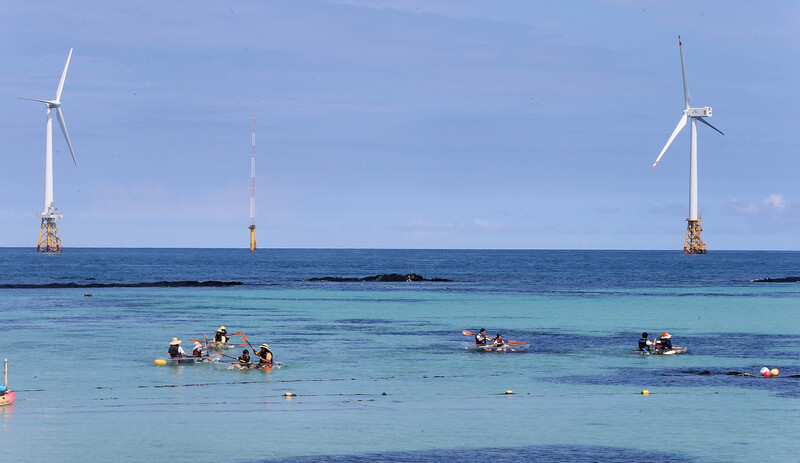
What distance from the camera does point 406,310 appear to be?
104 metres

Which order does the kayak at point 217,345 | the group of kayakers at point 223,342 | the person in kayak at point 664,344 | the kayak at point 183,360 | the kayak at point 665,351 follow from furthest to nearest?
the kayak at point 217,345 < the kayak at point 665,351 < the person in kayak at point 664,344 < the kayak at point 183,360 < the group of kayakers at point 223,342

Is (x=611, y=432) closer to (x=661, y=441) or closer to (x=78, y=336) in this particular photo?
(x=661, y=441)

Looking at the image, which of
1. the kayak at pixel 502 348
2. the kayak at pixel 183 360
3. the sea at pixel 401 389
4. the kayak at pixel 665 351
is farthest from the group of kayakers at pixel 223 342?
the kayak at pixel 665 351

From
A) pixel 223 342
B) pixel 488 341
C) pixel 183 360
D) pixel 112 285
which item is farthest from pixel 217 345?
pixel 112 285

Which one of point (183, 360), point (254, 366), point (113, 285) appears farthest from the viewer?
point (113, 285)

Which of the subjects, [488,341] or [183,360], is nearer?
[183,360]

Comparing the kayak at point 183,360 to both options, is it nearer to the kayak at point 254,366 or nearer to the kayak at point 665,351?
the kayak at point 254,366

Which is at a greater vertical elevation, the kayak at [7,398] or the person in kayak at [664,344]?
the person in kayak at [664,344]

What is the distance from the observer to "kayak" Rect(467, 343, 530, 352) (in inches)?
2459

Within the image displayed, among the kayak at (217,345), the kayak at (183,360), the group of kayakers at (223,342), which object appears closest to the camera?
the group of kayakers at (223,342)

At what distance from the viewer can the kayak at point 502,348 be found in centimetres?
6247

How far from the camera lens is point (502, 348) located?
206ft

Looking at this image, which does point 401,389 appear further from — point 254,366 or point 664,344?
point 664,344

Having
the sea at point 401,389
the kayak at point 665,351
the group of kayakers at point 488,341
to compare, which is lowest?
the sea at point 401,389
